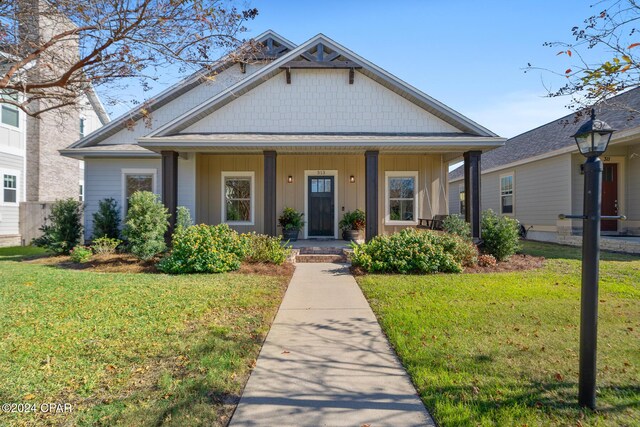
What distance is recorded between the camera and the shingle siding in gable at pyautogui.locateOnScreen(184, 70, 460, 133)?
421 inches

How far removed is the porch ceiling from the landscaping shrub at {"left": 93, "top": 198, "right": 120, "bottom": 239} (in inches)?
108

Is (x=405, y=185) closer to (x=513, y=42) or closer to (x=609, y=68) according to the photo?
(x=513, y=42)

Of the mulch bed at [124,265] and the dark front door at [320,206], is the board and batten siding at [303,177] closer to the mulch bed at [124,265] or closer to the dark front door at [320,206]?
the dark front door at [320,206]

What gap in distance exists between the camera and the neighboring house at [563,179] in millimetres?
12508

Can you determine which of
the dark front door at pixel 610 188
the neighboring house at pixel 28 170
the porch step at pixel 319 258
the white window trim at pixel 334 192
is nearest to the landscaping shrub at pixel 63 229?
the neighboring house at pixel 28 170

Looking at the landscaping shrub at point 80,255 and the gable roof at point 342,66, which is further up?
the gable roof at point 342,66

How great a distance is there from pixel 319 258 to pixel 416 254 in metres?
2.84

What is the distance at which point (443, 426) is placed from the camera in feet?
8.30

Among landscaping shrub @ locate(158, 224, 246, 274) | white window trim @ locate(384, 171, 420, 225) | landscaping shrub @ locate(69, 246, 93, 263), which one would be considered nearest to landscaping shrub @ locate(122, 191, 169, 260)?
landscaping shrub @ locate(158, 224, 246, 274)

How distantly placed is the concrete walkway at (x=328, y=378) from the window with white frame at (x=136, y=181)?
8.85 metres

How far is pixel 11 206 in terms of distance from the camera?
48.0 feet

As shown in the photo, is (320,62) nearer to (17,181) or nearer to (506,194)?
(506,194)

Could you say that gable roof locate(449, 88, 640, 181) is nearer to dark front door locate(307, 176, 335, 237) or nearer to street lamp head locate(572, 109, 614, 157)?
dark front door locate(307, 176, 335, 237)

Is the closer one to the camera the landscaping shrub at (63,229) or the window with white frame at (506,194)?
the landscaping shrub at (63,229)
